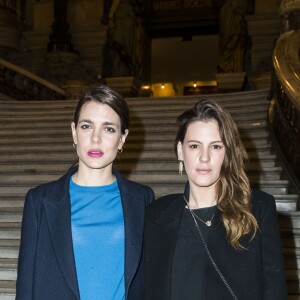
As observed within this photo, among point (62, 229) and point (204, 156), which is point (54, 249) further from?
point (204, 156)

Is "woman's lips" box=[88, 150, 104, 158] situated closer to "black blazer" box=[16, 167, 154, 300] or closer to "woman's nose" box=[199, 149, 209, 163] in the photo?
"black blazer" box=[16, 167, 154, 300]

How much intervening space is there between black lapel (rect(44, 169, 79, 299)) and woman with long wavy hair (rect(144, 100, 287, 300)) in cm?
29

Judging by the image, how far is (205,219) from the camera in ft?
5.84

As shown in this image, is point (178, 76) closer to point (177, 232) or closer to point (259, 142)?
point (259, 142)

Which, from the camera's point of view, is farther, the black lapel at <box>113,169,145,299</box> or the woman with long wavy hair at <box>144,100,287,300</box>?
the black lapel at <box>113,169,145,299</box>

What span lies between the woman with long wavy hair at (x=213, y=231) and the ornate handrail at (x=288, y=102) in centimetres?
314

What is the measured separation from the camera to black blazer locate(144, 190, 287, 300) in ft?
5.37

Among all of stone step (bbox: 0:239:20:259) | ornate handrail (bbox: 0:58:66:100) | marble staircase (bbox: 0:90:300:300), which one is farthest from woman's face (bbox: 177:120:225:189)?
ornate handrail (bbox: 0:58:66:100)

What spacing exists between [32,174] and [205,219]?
Answer: 4.22m

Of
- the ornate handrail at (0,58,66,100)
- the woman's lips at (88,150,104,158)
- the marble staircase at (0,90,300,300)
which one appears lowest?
the woman's lips at (88,150,104,158)

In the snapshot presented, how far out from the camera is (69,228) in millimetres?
1855

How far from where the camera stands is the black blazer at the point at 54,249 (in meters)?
1.80

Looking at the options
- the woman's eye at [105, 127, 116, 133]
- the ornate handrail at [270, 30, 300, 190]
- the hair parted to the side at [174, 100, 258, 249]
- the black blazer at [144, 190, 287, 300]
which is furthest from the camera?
the ornate handrail at [270, 30, 300, 190]

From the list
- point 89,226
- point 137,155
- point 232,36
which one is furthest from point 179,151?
point 232,36
